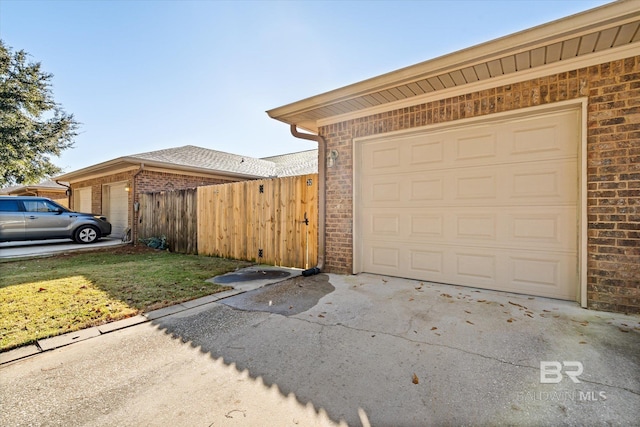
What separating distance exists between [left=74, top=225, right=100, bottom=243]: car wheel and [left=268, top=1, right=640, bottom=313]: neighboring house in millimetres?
8943

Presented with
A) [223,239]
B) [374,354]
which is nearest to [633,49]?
[374,354]

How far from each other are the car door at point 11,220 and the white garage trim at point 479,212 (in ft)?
34.7

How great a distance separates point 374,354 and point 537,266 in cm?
280

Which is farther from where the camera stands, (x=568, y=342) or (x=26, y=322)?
(x=26, y=322)

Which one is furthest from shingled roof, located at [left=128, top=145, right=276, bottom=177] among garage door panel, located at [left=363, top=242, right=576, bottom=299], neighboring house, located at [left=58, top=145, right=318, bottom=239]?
garage door panel, located at [left=363, top=242, right=576, bottom=299]

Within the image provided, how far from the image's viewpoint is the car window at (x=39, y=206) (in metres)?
8.77

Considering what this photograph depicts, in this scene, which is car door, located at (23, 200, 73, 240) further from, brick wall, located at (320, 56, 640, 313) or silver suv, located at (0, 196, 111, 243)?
brick wall, located at (320, 56, 640, 313)

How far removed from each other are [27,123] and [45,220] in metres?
9.83

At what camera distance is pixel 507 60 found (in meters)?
3.27

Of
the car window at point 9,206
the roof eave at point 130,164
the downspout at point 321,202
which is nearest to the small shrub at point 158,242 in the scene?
the roof eave at point 130,164

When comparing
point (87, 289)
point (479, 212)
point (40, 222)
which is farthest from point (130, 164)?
point (479, 212)

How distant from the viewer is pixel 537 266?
362 centimetres

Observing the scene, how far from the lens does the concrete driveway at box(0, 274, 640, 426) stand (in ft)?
5.19

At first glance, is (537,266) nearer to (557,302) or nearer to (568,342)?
(557,302)
